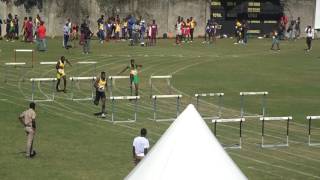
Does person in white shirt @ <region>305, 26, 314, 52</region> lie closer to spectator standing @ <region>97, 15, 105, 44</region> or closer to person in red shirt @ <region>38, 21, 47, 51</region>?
spectator standing @ <region>97, 15, 105, 44</region>

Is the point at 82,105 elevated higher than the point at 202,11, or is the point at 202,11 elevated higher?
the point at 202,11

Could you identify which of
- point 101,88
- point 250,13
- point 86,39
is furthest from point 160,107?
point 250,13

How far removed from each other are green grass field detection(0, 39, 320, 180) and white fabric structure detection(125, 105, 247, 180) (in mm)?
11161

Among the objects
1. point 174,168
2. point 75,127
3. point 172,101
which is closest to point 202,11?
point 172,101

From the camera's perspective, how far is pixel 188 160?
240 inches

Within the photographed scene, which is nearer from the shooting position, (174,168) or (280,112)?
(174,168)

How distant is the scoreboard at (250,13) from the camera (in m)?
55.6

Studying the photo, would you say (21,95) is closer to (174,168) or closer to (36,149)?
(36,149)

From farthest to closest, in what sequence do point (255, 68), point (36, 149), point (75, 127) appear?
point (255, 68), point (75, 127), point (36, 149)

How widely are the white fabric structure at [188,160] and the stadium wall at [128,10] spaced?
151 feet

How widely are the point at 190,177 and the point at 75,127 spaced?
701 inches

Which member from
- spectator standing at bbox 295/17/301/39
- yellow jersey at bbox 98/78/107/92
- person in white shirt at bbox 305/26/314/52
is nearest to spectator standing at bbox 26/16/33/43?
person in white shirt at bbox 305/26/314/52

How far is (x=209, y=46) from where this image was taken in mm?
49719

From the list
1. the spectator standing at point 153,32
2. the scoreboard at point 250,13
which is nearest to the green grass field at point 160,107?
the spectator standing at point 153,32
